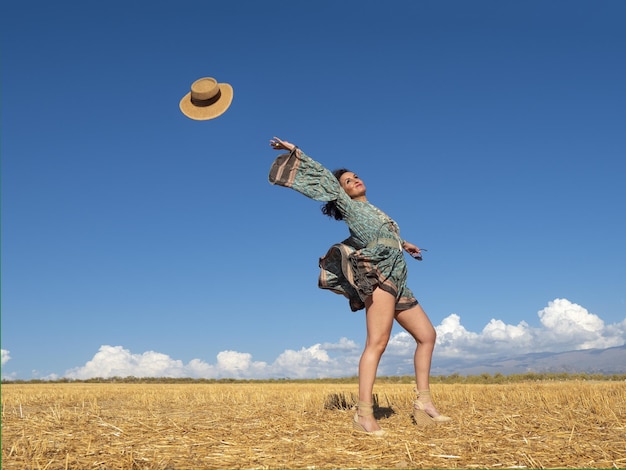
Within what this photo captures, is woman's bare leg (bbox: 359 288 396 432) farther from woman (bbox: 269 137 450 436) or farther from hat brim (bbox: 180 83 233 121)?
hat brim (bbox: 180 83 233 121)

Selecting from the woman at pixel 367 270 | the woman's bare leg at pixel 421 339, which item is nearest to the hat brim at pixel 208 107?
the woman at pixel 367 270

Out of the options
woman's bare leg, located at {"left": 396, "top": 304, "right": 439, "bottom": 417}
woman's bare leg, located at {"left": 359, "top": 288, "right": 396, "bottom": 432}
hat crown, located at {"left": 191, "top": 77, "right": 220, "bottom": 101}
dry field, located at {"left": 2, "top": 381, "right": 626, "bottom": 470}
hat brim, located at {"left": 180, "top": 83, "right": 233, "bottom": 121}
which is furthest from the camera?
hat crown, located at {"left": 191, "top": 77, "right": 220, "bottom": 101}

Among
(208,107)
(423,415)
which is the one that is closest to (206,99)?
(208,107)

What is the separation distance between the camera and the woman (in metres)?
5.50

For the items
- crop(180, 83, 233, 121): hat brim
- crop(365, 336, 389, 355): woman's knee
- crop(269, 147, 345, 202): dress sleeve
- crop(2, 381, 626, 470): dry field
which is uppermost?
crop(180, 83, 233, 121): hat brim

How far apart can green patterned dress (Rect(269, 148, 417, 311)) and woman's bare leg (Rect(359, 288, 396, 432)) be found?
10 cm

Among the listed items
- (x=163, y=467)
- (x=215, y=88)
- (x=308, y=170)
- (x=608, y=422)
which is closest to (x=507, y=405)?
(x=608, y=422)

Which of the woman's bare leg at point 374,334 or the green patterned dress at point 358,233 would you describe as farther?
the green patterned dress at point 358,233

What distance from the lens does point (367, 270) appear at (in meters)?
5.54

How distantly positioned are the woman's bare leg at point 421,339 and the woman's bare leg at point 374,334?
0.45m

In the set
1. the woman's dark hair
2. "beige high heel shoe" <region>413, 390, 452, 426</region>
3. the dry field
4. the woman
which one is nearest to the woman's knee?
the woman

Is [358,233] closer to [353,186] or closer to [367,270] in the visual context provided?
[367,270]

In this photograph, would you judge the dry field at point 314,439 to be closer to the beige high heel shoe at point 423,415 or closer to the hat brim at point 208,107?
the beige high heel shoe at point 423,415

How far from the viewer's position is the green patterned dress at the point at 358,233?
558 cm
